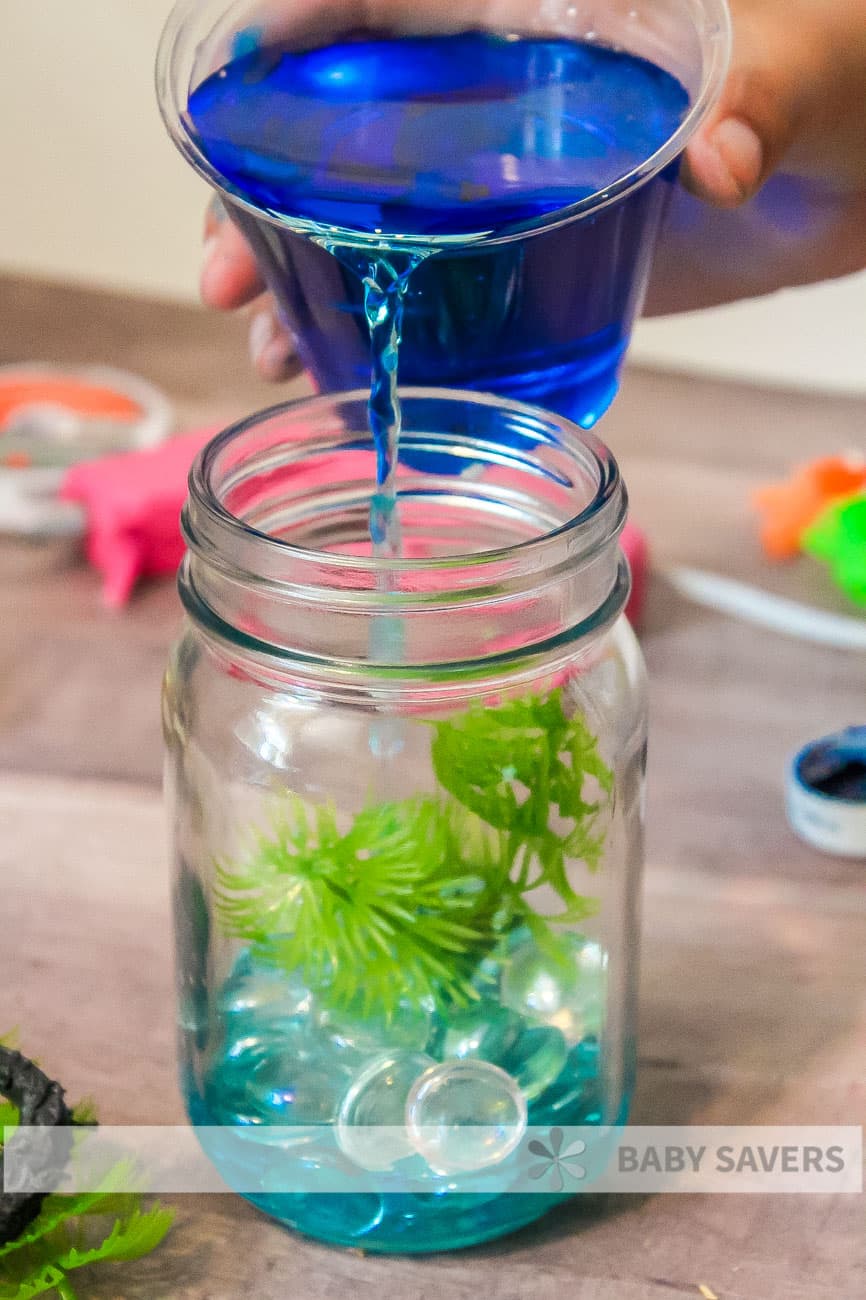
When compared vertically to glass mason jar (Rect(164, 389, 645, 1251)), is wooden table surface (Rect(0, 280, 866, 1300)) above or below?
below

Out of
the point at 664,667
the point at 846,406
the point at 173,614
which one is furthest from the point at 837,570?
the point at 173,614

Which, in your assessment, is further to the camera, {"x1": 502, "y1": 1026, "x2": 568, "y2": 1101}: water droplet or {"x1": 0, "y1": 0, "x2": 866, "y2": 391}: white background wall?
{"x1": 0, "y1": 0, "x2": 866, "y2": 391}: white background wall

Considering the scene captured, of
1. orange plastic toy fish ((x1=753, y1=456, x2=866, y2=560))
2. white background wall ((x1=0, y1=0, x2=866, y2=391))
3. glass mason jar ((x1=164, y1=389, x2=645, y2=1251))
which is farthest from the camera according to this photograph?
white background wall ((x1=0, y1=0, x2=866, y2=391))

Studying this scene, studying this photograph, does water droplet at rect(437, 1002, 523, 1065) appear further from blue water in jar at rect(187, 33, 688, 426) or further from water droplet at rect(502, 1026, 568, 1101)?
blue water in jar at rect(187, 33, 688, 426)

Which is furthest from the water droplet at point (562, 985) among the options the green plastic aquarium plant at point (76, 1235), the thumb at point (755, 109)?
the thumb at point (755, 109)

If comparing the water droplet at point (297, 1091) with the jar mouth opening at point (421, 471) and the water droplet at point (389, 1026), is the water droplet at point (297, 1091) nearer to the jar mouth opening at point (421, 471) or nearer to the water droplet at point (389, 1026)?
the water droplet at point (389, 1026)

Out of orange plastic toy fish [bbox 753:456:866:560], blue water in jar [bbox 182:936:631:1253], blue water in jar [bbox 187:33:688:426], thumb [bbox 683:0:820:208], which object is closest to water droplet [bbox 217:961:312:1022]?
blue water in jar [bbox 182:936:631:1253]

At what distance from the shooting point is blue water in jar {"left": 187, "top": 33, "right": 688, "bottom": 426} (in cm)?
48

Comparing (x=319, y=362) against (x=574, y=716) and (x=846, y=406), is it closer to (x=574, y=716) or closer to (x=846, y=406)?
(x=574, y=716)

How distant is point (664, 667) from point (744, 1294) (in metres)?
0.43

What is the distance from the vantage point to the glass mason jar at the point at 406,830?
47 centimetres

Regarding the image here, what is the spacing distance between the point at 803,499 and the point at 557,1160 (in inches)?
23.2

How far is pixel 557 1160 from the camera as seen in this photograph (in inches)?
20.4

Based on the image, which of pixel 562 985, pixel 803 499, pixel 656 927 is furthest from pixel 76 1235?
pixel 803 499
